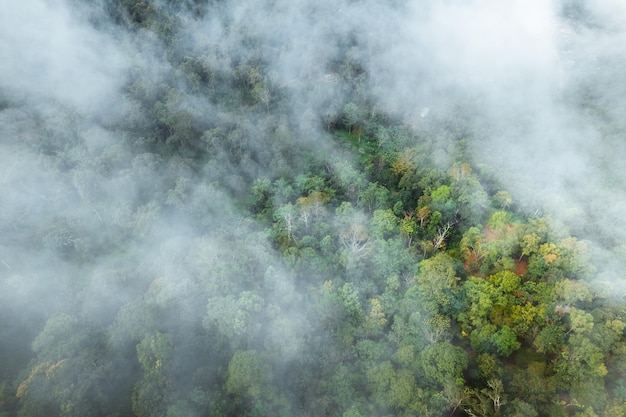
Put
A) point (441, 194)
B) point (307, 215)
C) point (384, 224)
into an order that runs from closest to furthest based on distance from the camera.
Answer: point (384, 224), point (307, 215), point (441, 194)

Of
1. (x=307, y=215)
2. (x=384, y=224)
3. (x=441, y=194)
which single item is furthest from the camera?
(x=441, y=194)

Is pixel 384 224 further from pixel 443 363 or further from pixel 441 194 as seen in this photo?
pixel 443 363

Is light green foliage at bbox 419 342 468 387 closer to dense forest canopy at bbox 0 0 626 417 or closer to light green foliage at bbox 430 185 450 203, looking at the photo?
dense forest canopy at bbox 0 0 626 417

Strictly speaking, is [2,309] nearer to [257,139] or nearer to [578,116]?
[257,139]

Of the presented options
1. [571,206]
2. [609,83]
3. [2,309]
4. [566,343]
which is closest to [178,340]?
[2,309]

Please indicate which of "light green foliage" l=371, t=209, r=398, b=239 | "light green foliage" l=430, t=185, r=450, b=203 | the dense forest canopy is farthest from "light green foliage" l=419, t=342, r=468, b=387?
"light green foliage" l=430, t=185, r=450, b=203

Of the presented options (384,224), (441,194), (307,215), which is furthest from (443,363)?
(441,194)

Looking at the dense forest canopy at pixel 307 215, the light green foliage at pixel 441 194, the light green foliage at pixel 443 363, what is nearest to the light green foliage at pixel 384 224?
the dense forest canopy at pixel 307 215

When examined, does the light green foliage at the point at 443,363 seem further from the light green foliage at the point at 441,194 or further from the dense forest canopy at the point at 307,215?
the light green foliage at the point at 441,194
